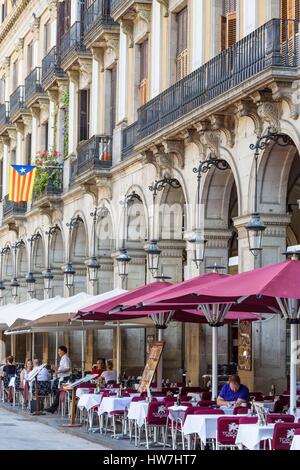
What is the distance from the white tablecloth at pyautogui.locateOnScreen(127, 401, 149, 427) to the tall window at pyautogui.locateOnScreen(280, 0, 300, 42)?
7330 millimetres

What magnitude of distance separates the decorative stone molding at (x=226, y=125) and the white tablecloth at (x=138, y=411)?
23.6ft

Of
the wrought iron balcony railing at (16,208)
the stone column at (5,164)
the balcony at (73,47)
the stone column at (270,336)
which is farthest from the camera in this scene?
the stone column at (5,164)

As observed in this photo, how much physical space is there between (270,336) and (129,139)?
10586 millimetres

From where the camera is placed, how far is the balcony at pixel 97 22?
3619cm

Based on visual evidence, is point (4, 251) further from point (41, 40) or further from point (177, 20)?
point (177, 20)

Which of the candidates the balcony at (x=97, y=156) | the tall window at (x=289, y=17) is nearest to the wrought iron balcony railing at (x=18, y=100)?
the balcony at (x=97, y=156)

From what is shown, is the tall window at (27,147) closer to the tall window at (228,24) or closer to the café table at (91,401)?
the tall window at (228,24)

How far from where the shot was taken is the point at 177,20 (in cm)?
3147

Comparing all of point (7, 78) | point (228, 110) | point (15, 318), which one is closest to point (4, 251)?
point (7, 78)

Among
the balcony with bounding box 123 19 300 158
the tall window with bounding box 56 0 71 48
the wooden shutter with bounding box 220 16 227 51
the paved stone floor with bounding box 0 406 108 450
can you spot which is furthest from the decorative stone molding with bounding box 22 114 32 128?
the paved stone floor with bounding box 0 406 108 450

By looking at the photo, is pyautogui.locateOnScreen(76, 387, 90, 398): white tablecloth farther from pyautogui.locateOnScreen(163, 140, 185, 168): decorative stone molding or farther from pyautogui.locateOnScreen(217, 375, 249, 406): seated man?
pyautogui.locateOnScreen(163, 140, 185, 168): decorative stone molding

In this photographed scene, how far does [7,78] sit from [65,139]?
14724 millimetres

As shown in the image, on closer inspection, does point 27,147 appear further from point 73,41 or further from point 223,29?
point 223,29

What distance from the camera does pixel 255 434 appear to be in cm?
1627
